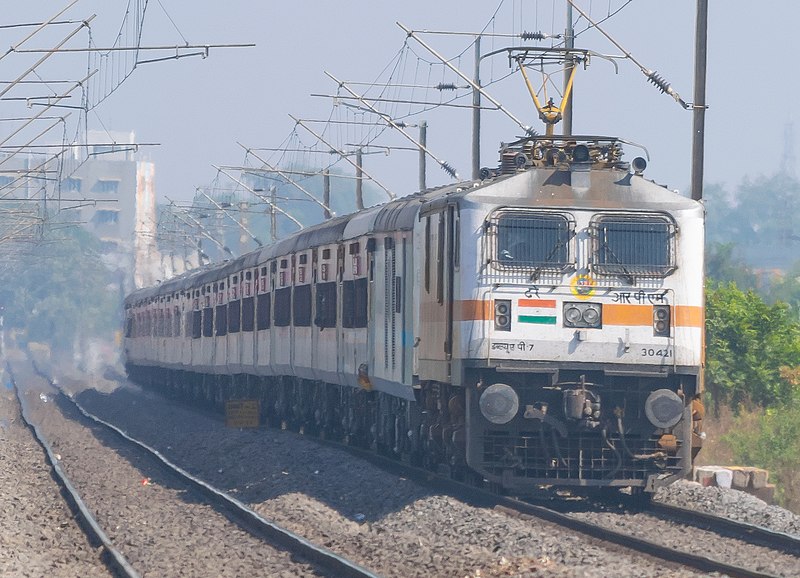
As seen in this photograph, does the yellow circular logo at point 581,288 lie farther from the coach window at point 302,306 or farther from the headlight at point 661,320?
the coach window at point 302,306

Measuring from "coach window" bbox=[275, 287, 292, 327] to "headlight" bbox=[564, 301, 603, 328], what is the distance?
41.0 feet

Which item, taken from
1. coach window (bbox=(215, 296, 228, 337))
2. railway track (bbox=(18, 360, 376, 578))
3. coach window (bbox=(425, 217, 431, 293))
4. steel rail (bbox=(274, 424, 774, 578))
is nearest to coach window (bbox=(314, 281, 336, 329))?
steel rail (bbox=(274, 424, 774, 578))

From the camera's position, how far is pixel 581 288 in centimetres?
1591

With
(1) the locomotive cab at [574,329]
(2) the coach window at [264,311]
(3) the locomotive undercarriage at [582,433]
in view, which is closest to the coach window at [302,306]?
(2) the coach window at [264,311]

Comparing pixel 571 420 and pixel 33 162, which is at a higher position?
pixel 33 162

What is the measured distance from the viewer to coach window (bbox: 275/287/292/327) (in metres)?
28.0

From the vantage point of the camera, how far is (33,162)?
16525 cm

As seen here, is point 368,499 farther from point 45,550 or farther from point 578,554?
point 578,554

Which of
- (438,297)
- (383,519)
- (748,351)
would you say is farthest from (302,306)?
(383,519)

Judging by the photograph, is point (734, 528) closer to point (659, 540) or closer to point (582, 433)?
point (659, 540)

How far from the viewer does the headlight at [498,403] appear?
51.4 feet

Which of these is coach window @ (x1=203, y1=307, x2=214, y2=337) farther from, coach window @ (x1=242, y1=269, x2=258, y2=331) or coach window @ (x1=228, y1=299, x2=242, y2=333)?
coach window @ (x1=242, y1=269, x2=258, y2=331)

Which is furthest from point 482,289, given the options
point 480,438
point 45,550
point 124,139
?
point 124,139

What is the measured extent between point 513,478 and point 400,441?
4.90m
